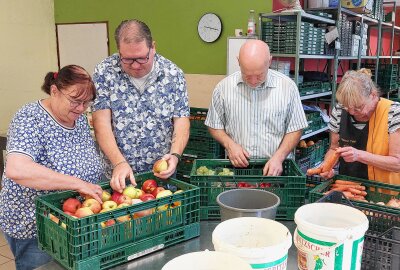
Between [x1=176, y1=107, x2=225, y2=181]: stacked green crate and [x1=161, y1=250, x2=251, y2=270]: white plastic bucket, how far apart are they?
9.38ft

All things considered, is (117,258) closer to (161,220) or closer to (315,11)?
(161,220)

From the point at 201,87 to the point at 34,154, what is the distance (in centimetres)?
371

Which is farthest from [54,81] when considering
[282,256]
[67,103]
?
[282,256]

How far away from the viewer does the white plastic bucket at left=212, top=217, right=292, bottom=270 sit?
93cm

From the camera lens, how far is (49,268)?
1.54 metres

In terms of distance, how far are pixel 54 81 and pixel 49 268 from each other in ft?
2.91

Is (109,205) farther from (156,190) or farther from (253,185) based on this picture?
(253,185)

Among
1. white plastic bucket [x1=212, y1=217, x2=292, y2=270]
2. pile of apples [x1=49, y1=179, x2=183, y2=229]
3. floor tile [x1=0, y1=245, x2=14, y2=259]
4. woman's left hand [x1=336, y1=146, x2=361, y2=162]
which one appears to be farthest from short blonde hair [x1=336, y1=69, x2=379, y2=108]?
floor tile [x1=0, y1=245, x2=14, y2=259]

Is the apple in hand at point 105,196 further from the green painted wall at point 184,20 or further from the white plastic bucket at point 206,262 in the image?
the green painted wall at point 184,20

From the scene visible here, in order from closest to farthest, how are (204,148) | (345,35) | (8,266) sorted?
(8,266) → (204,148) → (345,35)

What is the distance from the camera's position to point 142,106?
7.59 ft

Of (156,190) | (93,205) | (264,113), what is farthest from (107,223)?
(264,113)

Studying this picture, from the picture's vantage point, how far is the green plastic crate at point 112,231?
1.44 m

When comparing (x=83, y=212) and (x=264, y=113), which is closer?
(x=83, y=212)
